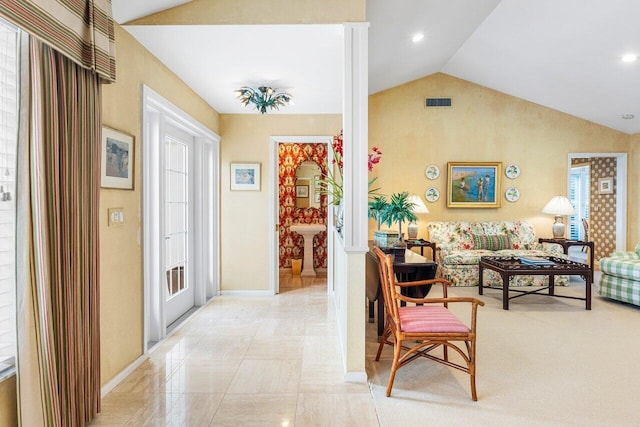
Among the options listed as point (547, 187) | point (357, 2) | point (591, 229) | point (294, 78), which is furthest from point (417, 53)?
point (591, 229)

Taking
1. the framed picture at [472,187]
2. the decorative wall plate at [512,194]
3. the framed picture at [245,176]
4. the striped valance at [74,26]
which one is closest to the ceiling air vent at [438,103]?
the framed picture at [472,187]

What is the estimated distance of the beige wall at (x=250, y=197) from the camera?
15.9 feet

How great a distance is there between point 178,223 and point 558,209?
5.51 m

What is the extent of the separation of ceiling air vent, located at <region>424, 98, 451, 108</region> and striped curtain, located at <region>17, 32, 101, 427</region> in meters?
5.21

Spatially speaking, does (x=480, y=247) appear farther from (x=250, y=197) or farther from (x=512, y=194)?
(x=250, y=197)

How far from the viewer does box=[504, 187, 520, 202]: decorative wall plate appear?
244 inches

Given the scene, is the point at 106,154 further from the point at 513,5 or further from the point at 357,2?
the point at 513,5

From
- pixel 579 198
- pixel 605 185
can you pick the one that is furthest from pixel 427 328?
pixel 579 198

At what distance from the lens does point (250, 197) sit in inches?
192

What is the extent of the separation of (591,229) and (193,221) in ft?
24.0

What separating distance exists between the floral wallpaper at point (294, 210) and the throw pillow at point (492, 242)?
97.4 inches

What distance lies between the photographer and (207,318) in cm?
390

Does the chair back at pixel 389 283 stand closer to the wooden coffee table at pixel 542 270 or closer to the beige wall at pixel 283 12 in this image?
the beige wall at pixel 283 12

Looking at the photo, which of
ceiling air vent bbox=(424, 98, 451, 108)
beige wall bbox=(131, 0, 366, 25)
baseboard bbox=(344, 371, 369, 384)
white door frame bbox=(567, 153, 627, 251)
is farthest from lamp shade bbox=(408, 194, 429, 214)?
beige wall bbox=(131, 0, 366, 25)
